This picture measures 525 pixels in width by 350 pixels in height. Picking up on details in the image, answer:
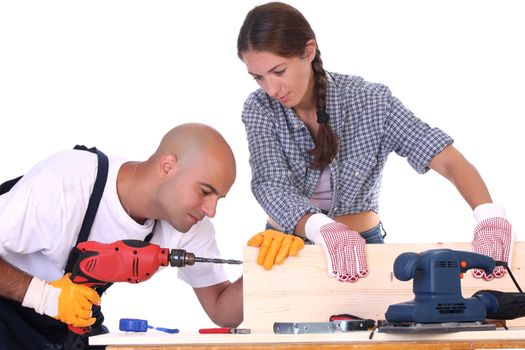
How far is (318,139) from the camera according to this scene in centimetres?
305

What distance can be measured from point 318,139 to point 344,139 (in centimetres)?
12

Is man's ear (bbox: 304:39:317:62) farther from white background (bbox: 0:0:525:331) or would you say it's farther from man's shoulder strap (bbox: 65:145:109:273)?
white background (bbox: 0:0:525:331)

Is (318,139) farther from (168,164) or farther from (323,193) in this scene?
(168,164)

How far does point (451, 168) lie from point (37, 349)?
1.48 meters

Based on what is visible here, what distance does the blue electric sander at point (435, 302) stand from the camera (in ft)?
7.09

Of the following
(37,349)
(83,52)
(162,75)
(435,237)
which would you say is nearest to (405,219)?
(435,237)

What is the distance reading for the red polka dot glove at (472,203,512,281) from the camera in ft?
8.72

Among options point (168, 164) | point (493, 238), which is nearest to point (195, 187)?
point (168, 164)

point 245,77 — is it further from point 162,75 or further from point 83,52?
point 83,52

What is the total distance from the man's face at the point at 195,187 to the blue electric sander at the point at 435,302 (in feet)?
2.22

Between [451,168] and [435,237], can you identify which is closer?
[451,168]

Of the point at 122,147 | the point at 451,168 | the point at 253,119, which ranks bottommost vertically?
the point at 451,168

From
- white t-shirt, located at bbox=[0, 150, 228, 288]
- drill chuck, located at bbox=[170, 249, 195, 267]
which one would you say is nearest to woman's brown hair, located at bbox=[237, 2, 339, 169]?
white t-shirt, located at bbox=[0, 150, 228, 288]

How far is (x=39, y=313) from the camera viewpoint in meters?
2.71
